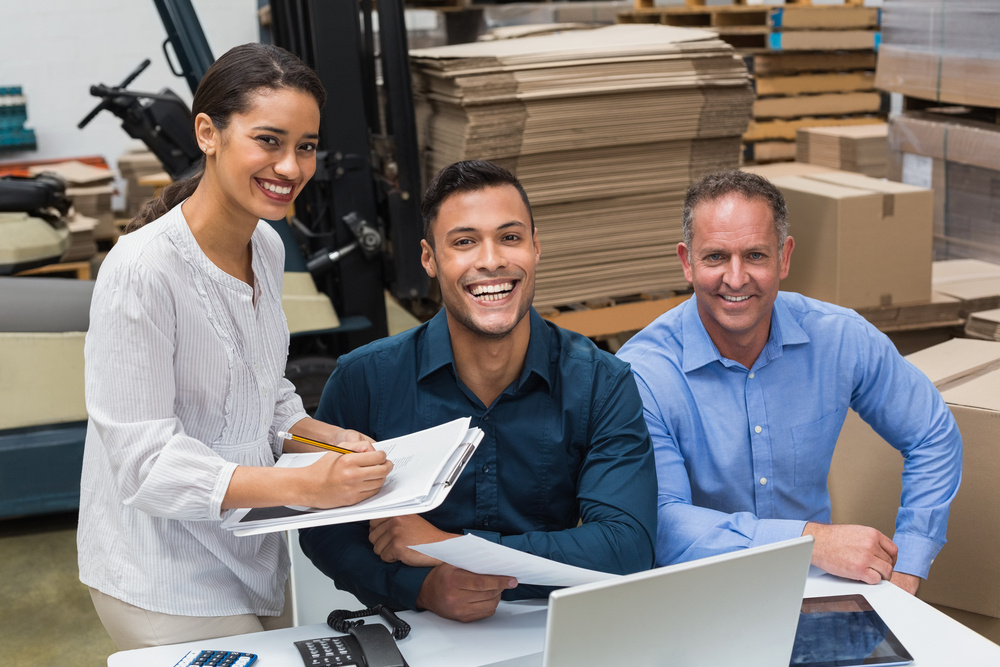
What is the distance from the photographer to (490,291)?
72.2 inches

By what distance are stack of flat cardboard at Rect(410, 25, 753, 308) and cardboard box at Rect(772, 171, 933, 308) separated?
1.59 ft

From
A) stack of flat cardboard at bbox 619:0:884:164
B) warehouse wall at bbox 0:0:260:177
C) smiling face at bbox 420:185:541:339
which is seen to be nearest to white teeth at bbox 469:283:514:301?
smiling face at bbox 420:185:541:339

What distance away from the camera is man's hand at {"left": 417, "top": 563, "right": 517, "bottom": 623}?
1.61 meters

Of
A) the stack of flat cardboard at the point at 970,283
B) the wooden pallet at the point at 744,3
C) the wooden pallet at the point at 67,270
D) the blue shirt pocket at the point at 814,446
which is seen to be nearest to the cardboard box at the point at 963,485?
the blue shirt pocket at the point at 814,446

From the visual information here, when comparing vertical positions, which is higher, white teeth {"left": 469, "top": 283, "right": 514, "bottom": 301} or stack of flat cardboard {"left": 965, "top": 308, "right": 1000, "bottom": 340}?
white teeth {"left": 469, "top": 283, "right": 514, "bottom": 301}

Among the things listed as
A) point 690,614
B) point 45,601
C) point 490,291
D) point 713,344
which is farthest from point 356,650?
point 45,601

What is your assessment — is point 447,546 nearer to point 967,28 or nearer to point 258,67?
point 258,67

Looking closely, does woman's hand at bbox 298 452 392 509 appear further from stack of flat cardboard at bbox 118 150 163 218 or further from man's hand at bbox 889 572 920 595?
stack of flat cardboard at bbox 118 150 163 218

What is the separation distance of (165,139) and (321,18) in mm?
1041

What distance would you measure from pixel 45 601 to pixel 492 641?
267 centimetres

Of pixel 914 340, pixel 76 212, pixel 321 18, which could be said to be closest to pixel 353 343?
pixel 321 18

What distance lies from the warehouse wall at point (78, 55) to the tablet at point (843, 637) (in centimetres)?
837

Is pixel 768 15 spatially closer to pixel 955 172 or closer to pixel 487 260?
pixel 955 172

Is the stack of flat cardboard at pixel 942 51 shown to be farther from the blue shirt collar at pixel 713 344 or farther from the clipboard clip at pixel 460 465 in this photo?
the clipboard clip at pixel 460 465
